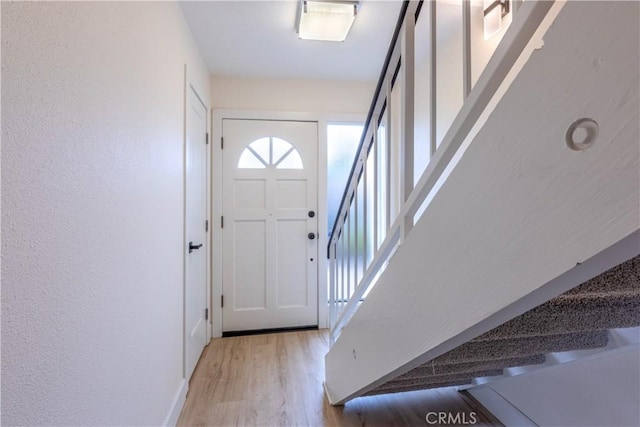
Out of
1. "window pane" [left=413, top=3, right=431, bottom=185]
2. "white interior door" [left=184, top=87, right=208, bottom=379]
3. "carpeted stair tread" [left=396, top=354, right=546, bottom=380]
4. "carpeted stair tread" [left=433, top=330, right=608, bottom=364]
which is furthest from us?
"window pane" [left=413, top=3, right=431, bottom=185]

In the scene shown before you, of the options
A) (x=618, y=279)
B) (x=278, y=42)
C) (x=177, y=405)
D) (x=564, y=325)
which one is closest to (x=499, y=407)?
(x=564, y=325)

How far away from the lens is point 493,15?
1812mm

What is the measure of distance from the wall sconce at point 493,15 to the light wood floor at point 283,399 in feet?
7.51

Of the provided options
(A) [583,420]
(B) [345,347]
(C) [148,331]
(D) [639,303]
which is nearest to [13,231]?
(C) [148,331]

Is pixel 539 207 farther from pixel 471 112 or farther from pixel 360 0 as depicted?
pixel 360 0

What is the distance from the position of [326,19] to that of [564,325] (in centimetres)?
200

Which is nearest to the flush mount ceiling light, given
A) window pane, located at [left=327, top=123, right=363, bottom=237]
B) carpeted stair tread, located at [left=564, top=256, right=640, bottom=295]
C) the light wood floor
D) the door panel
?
window pane, located at [left=327, top=123, right=363, bottom=237]

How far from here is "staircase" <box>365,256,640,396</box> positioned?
25.0 inches

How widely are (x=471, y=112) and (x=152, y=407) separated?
5.56 feet

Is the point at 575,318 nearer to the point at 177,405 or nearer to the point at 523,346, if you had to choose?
the point at 523,346

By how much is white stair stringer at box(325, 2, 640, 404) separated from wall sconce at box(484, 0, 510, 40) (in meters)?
1.76

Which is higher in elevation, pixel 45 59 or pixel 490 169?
pixel 45 59

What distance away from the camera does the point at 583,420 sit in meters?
1.29

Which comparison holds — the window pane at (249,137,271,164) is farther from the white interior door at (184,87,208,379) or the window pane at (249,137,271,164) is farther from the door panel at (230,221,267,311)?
the door panel at (230,221,267,311)
